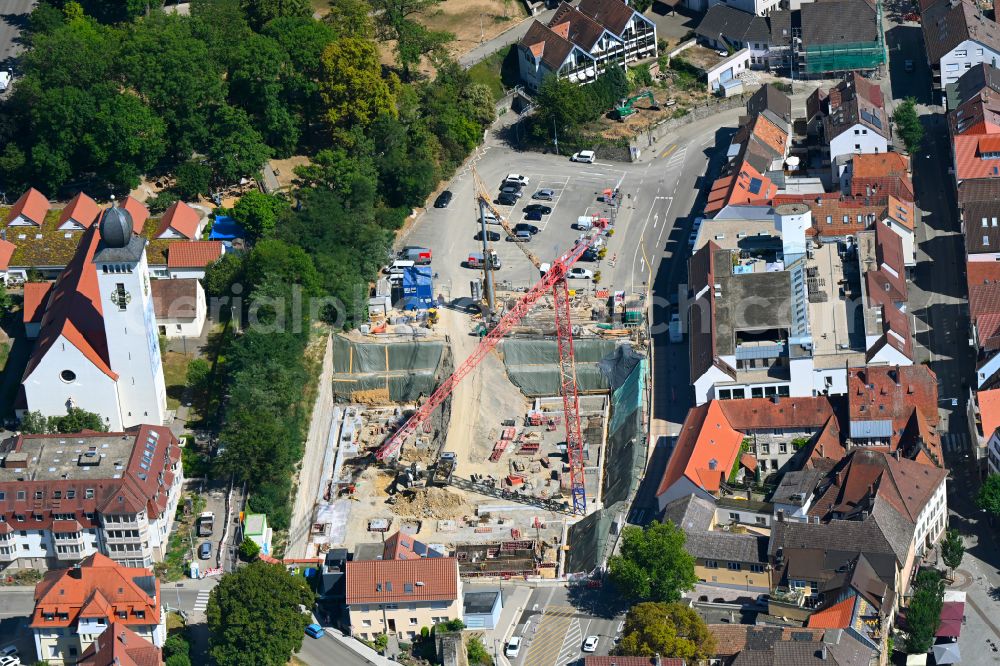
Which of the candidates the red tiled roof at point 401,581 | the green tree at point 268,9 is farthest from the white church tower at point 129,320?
the green tree at point 268,9

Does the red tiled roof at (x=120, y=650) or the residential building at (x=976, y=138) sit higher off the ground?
the residential building at (x=976, y=138)

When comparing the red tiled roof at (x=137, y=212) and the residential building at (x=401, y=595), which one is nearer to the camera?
the residential building at (x=401, y=595)

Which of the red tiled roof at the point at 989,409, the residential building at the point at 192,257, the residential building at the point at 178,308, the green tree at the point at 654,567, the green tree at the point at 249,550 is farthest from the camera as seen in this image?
the residential building at the point at 192,257

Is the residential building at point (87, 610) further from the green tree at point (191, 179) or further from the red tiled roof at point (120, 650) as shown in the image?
the green tree at point (191, 179)

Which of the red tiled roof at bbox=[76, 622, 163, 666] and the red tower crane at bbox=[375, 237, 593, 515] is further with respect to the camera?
the red tower crane at bbox=[375, 237, 593, 515]

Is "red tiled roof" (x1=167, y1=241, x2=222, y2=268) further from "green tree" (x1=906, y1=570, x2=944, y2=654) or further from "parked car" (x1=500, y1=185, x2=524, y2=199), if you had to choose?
"green tree" (x1=906, y1=570, x2=944, y2=654)

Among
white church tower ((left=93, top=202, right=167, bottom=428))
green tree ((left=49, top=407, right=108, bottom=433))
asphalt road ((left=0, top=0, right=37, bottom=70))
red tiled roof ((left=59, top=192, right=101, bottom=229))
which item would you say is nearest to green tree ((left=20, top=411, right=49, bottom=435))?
green tree ((left=49, top=407, right=108, bottom=433))
